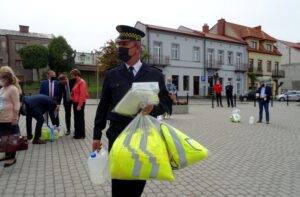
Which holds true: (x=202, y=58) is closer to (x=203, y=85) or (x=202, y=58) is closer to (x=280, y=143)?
(x=203, y=85)

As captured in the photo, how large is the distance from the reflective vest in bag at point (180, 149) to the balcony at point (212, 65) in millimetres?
39240

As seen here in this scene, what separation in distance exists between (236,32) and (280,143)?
4232 centimetres

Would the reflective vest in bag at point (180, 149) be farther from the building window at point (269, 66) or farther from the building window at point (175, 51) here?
the building window at point (269, 66)

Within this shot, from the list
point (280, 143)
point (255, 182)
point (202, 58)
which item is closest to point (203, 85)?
point (202, 58)

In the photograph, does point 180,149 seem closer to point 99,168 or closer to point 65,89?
point 99,168

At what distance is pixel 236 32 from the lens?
46906 mm

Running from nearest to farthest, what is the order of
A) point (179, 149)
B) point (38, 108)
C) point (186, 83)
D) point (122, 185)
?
point (179, 149) < point (122, 185) < point (38, 108) < point (186, 83)

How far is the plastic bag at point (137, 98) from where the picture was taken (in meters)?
2.32

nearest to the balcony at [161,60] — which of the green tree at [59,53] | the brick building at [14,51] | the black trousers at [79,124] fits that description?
the green tree at [59,53]

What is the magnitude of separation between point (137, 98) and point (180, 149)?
53 cm

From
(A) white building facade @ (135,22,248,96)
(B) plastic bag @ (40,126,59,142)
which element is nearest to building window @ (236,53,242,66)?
(A) white building facade @ (135,22,248,96)

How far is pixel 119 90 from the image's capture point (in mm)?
2604

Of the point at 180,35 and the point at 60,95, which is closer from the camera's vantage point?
the point at 60,95

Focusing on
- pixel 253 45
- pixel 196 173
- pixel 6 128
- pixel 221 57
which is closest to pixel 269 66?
pixel 253 45
